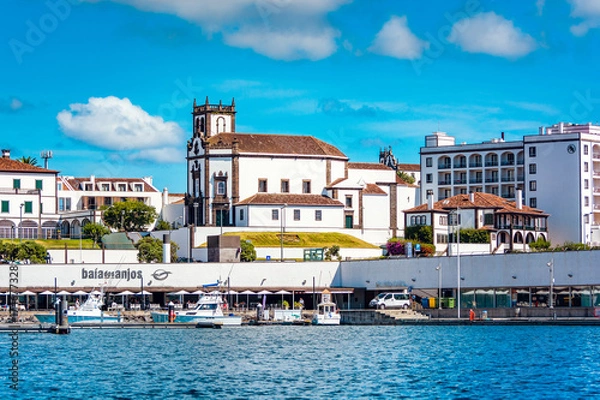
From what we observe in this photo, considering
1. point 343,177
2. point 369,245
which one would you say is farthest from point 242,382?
point 343,177

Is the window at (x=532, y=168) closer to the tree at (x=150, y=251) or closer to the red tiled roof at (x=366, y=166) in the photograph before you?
the red tiled roof at (x=366, y=166)

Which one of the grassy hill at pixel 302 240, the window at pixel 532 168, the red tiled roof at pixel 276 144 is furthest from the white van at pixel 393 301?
the window at pixel 532 168

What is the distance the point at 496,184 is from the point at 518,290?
63.9 m

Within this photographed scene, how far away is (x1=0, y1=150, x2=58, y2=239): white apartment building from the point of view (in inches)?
5851

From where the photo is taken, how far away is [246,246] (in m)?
133

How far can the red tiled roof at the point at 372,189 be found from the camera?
15426 centimetres

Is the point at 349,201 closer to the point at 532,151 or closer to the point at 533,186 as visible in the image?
the point at 533,186

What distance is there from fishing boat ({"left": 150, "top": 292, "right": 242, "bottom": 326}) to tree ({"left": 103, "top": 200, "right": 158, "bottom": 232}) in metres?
47.0

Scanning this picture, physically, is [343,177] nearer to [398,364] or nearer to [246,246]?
[246,246]

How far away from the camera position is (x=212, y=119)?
157625mm

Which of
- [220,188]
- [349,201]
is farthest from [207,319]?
[349,201]

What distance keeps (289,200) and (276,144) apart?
401 inches

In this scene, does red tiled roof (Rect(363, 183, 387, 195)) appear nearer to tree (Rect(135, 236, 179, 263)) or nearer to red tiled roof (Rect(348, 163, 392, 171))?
red tiled roof (Rect(348, 163, 392, 171))

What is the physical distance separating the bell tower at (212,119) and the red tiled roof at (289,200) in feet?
41.4
